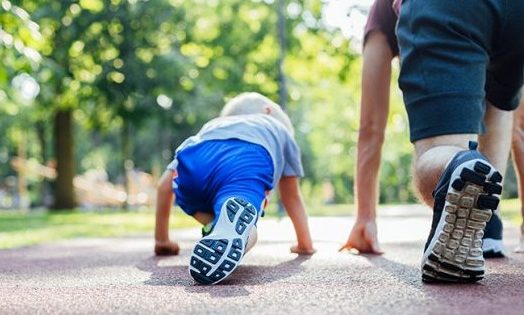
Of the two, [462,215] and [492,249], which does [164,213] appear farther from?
[462,215]

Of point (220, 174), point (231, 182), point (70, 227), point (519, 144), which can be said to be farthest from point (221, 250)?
point (70, 227)

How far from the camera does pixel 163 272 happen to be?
3209mm

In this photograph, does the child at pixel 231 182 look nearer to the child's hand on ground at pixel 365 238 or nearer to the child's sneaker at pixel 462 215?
the child's hand on ground at pixel 365 238

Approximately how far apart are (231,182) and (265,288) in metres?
0.81

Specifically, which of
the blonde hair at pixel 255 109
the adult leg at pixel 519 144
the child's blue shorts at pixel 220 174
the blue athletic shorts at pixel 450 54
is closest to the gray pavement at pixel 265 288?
the child's blue shorts at pixel 220 174

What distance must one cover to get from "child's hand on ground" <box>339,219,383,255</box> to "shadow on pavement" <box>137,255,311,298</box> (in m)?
0.32

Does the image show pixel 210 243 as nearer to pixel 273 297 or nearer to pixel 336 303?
pixel 273 297

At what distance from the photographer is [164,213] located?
401 centimetres

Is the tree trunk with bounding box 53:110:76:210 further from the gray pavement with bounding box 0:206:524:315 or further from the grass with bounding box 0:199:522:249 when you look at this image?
the gray pavement with bounding box 0:206:524:315

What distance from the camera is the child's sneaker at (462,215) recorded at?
204 centimetres

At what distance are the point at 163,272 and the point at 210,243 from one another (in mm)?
714

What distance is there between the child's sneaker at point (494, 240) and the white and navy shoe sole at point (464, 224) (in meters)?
1.22

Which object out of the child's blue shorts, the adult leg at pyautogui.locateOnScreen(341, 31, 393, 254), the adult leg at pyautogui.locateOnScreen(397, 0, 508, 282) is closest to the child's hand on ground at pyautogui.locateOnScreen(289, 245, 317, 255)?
the adult leg at pyautogui.locateOnScreen(341, 31, 393, 254)

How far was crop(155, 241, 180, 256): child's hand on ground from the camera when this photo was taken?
14.1 feet
